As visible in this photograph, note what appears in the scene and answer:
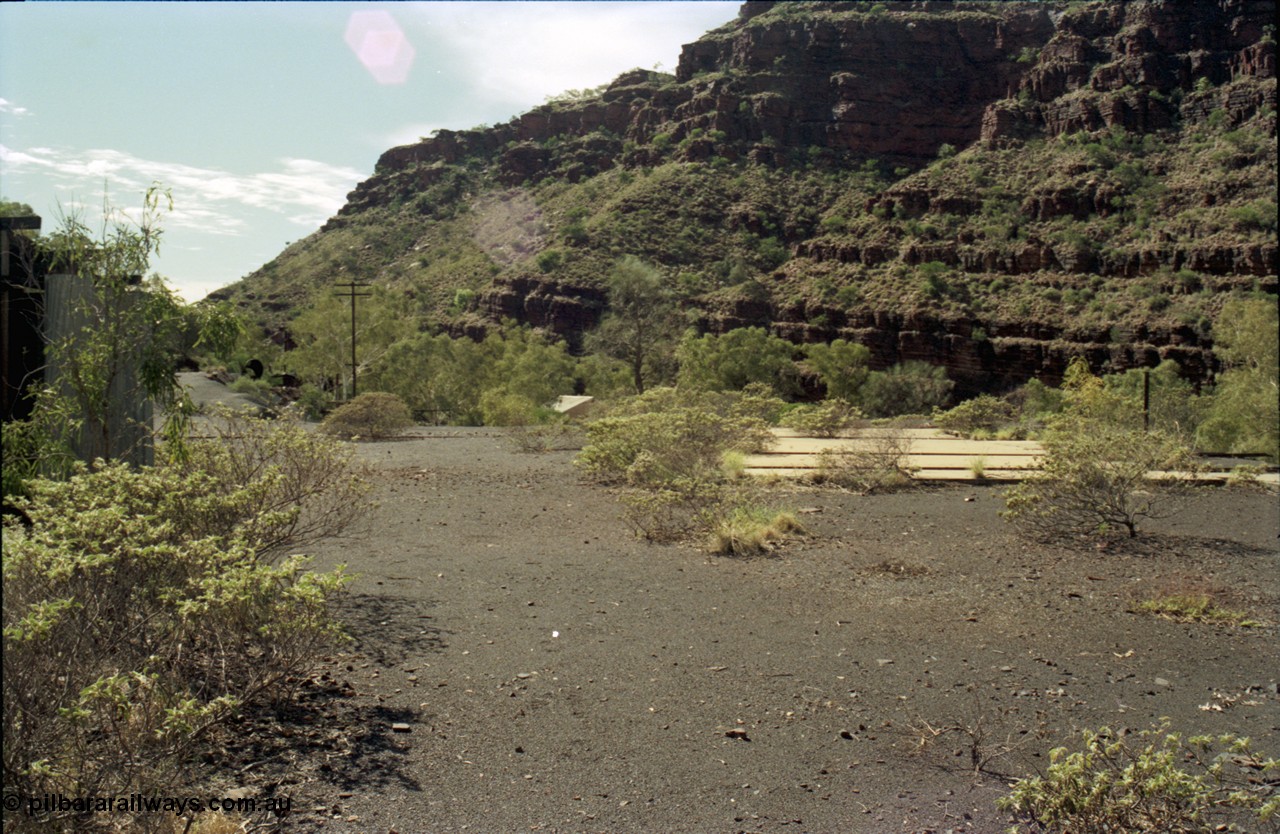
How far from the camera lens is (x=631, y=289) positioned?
43094 millimetres

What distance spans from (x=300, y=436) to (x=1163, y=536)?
8627 millimetres

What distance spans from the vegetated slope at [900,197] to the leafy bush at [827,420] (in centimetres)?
3177

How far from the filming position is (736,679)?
5656 mm

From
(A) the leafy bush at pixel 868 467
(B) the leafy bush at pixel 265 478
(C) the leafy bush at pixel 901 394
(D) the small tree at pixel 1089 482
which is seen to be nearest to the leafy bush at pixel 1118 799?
(B) the leafy bush at pixel 265 478

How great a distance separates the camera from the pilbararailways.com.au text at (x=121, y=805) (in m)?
3.23

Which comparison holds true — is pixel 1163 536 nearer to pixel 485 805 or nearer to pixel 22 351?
pixel 485 805

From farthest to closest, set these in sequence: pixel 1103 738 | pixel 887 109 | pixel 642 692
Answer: pixel 887 109 → pixel 642 692 → pixel 1103 738

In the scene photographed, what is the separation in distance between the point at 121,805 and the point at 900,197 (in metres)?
64.4

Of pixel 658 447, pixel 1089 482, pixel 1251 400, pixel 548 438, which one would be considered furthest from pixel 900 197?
pixel 1089 482

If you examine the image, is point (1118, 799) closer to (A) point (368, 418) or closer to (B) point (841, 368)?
(A) point (368, 418)

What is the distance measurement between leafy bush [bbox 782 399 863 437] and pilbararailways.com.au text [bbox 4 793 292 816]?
1638cm

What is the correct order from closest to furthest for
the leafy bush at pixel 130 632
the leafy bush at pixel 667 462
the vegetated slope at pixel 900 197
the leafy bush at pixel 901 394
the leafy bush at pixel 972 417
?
the leafy bush at pixel 130 632 < the leafy bush at pixel 667 462 < the leafy bush at pixel 972 417 < the leafy bush at pixel 901 394 < the vegetated slope at pixel 900 197

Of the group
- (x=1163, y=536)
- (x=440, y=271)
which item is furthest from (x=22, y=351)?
(x=440, y=271)

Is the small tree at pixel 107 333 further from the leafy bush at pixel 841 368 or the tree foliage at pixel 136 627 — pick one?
the leafy bush at pixel 841 368
